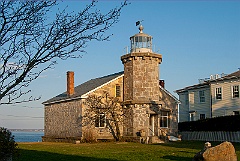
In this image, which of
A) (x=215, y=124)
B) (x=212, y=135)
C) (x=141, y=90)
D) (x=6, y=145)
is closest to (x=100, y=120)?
(x=141, y=90)

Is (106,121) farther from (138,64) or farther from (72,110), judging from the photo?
(138,64)

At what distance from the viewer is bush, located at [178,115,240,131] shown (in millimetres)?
30266

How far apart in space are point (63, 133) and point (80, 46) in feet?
91.6

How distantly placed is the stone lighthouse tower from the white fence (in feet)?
15.6

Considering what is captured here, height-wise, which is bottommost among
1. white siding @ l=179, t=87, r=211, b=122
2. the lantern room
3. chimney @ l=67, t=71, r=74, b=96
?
white siding @ l=179, t=87, r=211, b=122

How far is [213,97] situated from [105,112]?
1318 centimetres

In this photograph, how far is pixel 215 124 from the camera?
32844 mm

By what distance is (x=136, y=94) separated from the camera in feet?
104

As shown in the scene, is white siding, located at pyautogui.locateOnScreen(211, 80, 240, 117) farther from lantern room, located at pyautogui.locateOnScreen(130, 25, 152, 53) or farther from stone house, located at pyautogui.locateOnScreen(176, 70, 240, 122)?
lantern room, located at pyautogui.locateOnScreen(130, 25, 152, 53)

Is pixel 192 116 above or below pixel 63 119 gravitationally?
above

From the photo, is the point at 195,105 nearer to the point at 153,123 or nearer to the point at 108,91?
the point at 153,123

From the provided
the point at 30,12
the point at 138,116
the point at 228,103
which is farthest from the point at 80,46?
the point at 228,103

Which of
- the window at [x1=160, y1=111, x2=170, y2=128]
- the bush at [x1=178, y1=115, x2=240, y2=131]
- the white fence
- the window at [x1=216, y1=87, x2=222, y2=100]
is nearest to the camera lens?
the white fence

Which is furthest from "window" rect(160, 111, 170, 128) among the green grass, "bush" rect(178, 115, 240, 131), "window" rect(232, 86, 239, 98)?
the green grass
